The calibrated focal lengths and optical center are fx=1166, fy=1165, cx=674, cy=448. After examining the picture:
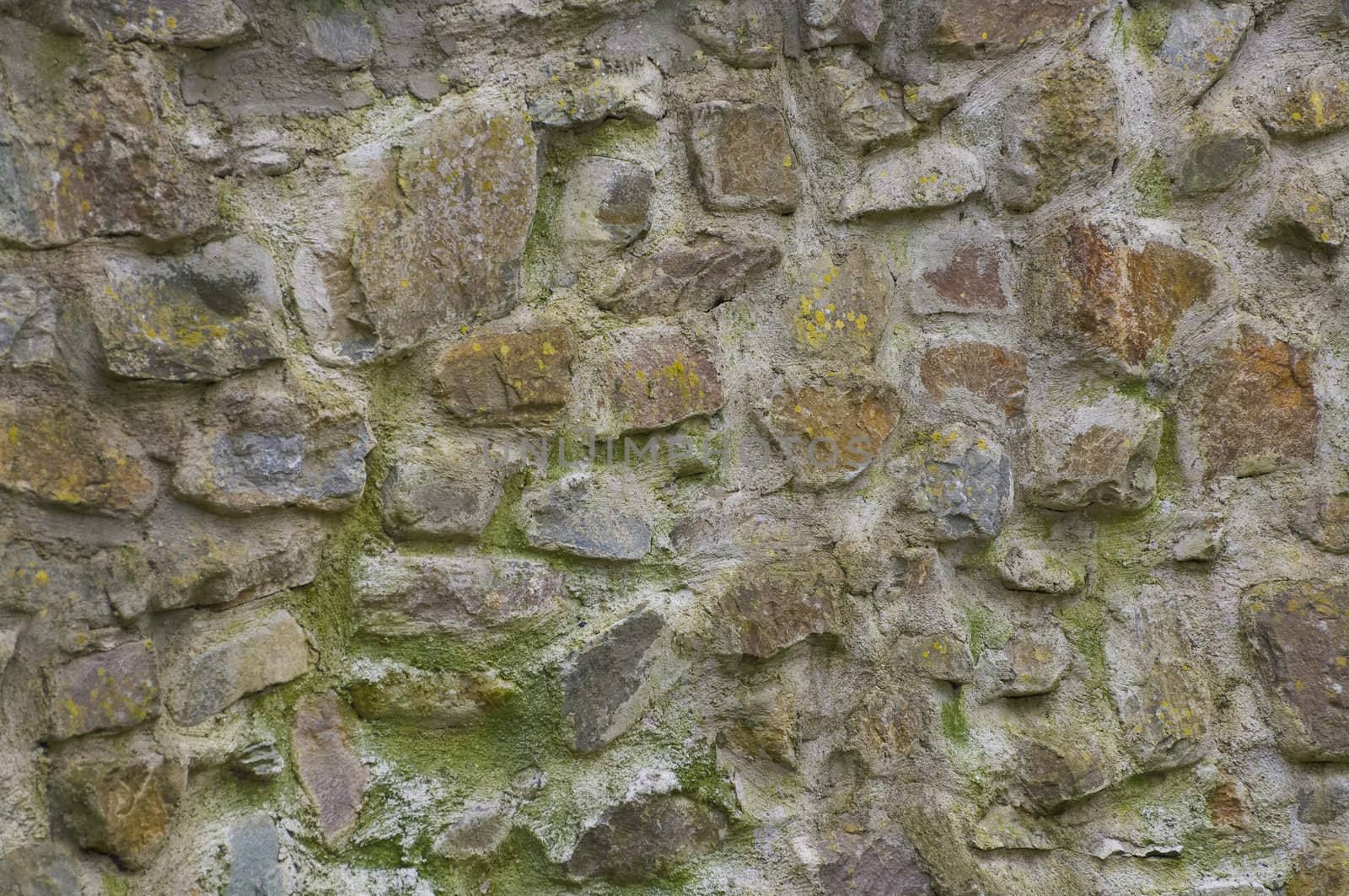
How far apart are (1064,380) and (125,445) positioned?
1128mm

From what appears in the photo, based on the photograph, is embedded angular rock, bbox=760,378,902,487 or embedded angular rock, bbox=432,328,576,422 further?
embedded angular rock, bbox=760,378,902,487

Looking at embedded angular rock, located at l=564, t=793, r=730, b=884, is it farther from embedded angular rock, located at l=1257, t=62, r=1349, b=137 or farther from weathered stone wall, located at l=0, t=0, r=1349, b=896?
embedded angular rock, located at l=1257, t=62, r=1349, b=137

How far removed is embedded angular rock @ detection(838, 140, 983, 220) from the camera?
1493mm

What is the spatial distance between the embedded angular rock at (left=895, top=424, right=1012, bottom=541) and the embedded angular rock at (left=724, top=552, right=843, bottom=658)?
0.49 ft

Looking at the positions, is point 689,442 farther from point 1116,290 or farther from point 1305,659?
point 1305,659

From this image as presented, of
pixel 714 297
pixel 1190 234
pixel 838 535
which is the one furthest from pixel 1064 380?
pixel 714 297

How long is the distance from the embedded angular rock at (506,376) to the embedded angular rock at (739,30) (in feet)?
1.35

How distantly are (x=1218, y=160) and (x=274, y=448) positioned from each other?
48.2 inches

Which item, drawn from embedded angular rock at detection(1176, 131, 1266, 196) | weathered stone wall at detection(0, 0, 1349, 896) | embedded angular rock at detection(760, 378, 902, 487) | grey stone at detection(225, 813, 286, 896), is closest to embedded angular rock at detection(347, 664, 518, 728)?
weathered stone wall at detection(0, 0, 1349, 896)

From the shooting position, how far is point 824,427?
1.47m

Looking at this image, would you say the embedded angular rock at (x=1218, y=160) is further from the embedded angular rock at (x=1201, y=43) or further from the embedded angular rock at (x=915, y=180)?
the embedded angular rock at (x=915, y=180)

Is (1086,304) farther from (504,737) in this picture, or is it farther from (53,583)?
(53,583)

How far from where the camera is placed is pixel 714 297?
57.4 inches

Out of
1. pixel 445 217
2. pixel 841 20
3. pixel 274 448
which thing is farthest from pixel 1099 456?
pixel 274 448
